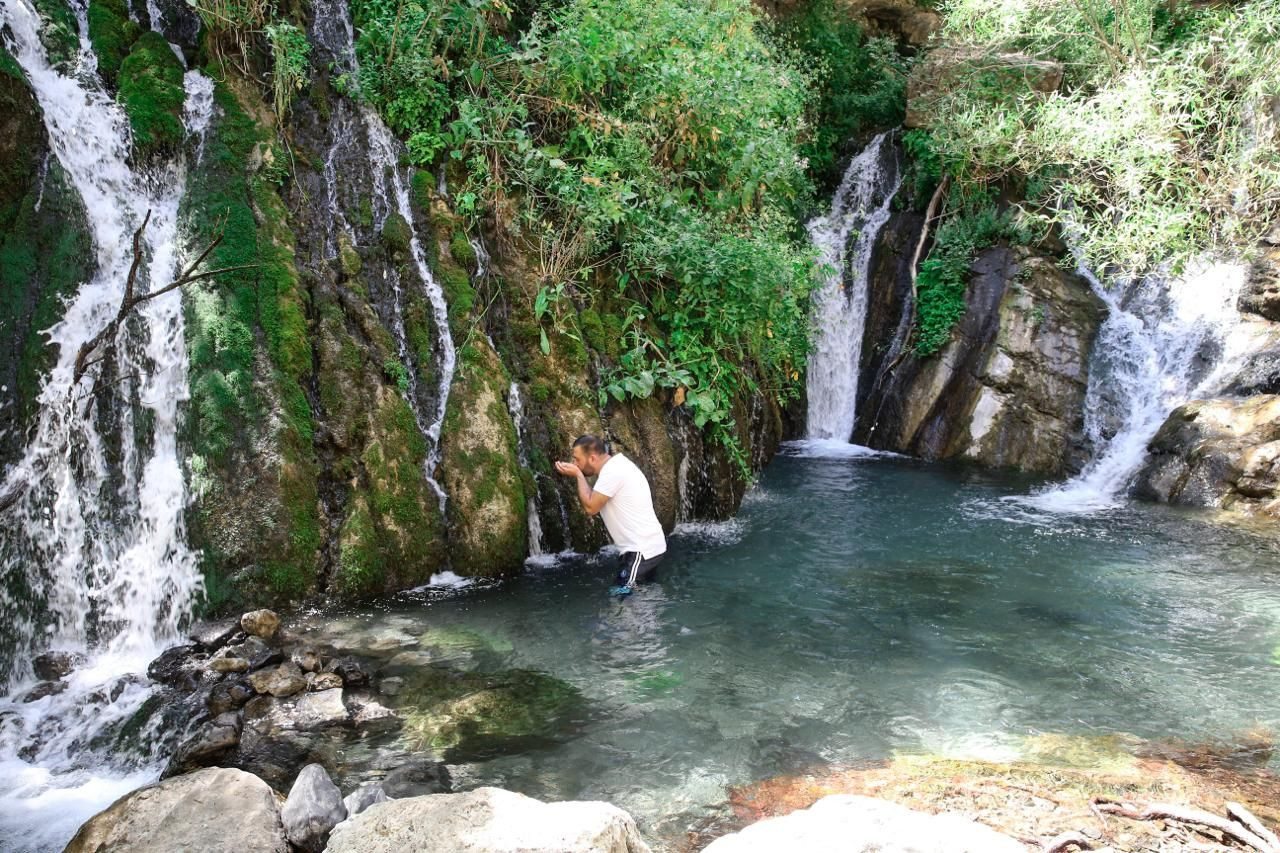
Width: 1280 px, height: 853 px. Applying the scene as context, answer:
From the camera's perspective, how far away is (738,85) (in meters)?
10.3

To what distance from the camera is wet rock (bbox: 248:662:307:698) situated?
535 cm

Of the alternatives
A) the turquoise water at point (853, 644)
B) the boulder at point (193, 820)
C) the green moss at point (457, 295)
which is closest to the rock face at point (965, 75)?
the turquoise water at point (853, 644)

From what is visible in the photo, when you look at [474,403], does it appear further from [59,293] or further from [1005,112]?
[1005,112]

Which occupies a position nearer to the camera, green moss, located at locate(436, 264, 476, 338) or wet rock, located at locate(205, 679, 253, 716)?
wet rock, located at locate(205, 679, 253, 716)

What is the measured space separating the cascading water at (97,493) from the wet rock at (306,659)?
0.93 meters

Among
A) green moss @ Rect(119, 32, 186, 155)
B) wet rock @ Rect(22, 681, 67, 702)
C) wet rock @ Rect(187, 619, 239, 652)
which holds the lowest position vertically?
wet rock @ Rect(22, 681, 67, 702)

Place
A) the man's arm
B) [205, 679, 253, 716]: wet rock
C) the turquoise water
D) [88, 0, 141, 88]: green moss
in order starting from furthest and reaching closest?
[88, 0, 141, 88]: green moss < the man's arm < [205, 679, 253, 716]: wet rock < the turquoise water

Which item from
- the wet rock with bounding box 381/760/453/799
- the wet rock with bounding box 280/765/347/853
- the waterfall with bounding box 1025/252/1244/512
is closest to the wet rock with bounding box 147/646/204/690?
the wet rock with bounding box 381/760/453/799

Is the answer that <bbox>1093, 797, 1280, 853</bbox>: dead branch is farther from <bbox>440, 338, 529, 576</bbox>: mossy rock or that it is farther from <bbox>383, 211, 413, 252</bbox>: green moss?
<bbox>383, 211, 413, 252</bbox>: green moss

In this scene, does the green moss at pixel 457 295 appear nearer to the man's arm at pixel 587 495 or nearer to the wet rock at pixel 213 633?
the man's arm at pixel 587 495

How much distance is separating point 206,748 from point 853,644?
4340 mm

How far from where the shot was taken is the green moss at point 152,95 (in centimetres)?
771

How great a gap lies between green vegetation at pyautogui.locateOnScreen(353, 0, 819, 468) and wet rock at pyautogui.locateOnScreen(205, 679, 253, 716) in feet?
14.5

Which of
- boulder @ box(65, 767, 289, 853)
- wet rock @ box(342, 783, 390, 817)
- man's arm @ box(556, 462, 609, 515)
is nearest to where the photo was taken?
boulder @ box(65, 767, 289, 853)
